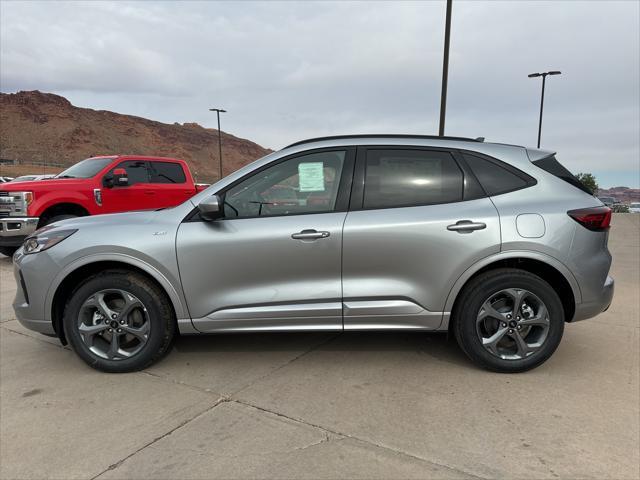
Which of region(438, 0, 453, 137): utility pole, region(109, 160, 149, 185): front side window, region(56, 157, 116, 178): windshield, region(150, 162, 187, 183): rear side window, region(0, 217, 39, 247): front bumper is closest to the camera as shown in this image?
region(0, 217, 39, 247): front bumper

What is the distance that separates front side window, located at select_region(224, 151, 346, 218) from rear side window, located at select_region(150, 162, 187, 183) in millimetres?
6359

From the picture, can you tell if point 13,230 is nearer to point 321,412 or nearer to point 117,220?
point 117,220

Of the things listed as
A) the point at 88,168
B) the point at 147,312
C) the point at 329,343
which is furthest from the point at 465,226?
the point at 88,168

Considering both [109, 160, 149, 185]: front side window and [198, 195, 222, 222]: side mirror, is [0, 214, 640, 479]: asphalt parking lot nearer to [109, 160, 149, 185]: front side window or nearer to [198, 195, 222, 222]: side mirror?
[198, 195, 222, 222]: side mirror

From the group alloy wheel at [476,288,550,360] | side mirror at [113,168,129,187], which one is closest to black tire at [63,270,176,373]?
alloy wheel at [476,288,550,360]

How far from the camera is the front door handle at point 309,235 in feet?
10.3

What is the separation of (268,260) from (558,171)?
7.37ft

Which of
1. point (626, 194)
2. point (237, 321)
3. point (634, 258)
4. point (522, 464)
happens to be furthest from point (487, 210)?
point (626, 194)

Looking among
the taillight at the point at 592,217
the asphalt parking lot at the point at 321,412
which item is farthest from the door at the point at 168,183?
the taillight at the point at 592,217

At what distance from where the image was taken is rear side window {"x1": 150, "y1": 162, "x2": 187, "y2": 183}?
9062 millimetres

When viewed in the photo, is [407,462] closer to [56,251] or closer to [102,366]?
[102,366]

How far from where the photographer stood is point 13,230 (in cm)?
727

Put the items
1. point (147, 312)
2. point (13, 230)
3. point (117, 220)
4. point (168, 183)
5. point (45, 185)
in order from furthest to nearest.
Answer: point (168, 183) → point (45, 185) → point (13, 230) → point (117, 220) → point (147, 312)

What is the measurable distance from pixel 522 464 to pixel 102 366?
2871 millimetres
